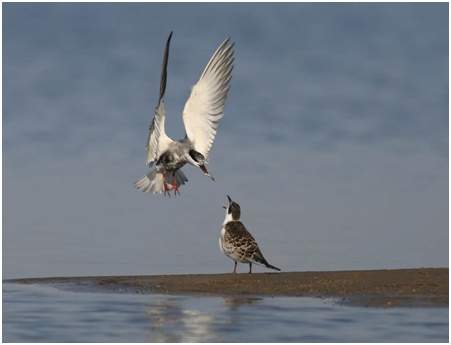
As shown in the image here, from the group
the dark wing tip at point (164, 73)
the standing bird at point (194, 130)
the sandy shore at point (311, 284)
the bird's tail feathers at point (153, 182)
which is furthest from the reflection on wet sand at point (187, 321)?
the bird's tail feathers at point (153, 182)

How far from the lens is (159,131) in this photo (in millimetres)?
19375

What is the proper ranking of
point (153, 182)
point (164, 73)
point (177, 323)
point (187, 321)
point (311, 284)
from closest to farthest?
1. point (177, 323)
2. point (187, 321)
3. point (311, 284)
4. point (164, 73)
5. point (153, 182)

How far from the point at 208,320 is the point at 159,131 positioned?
710 cm

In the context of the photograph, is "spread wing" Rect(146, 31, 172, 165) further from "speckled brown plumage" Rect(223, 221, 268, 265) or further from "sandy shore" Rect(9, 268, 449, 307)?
"sandy shore" Rect(9, 268, 449, 307)

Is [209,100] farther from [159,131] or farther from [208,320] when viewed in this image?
[208,320]

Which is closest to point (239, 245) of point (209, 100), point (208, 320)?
point (209, 100)

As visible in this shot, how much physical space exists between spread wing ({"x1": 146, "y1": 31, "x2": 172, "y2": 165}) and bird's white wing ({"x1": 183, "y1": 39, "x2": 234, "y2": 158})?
554mm

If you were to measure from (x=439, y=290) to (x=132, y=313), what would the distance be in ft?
16.1

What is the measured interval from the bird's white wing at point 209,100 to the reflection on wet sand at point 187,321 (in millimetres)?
5393

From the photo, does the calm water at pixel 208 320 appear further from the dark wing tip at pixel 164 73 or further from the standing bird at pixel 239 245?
the dark wing tip at pixel 164 73

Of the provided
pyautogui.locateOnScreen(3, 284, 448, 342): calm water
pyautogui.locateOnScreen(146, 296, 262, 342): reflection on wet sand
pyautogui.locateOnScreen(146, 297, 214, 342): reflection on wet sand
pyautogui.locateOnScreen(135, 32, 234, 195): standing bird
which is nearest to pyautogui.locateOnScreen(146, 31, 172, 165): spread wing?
pyautogui.locateOnScreen(135, 32, 234, 195): standing bird

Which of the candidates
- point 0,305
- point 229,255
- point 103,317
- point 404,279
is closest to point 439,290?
point 404,279

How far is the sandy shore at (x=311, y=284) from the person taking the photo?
1515 cm

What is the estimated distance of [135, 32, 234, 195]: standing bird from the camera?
1909 cm
